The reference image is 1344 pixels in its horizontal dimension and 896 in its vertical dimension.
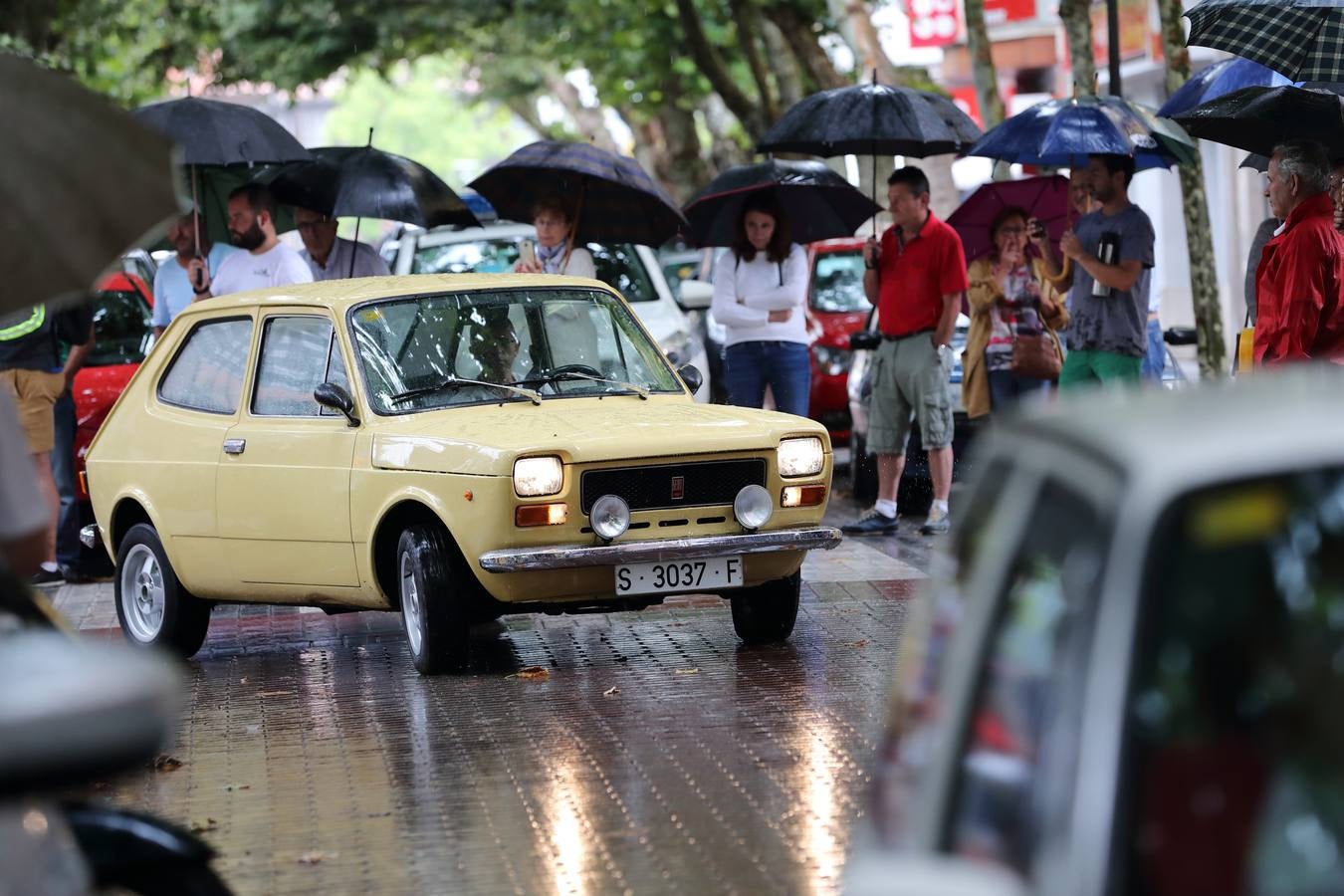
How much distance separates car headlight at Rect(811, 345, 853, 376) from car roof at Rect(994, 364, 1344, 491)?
15338 millimetres

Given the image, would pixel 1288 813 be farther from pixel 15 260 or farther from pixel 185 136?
pixel 185 136

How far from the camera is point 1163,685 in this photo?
2.55m

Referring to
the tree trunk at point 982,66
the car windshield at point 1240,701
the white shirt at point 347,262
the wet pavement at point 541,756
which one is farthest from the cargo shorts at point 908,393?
the car windshield at point 1240,701

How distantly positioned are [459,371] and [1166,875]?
7.30 meters

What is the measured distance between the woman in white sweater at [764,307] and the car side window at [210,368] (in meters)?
3.99

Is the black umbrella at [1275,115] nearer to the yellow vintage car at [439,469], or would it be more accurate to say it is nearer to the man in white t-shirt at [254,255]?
the yellow vintage car at [439,469]

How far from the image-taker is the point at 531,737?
7871 mm

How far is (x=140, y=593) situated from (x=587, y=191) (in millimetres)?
4277

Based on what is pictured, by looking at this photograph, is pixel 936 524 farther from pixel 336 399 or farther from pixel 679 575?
pixel 336 399

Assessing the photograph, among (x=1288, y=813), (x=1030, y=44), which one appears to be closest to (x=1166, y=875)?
(x=1288, y=813)

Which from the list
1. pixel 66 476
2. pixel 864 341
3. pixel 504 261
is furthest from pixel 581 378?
pixel 504 261

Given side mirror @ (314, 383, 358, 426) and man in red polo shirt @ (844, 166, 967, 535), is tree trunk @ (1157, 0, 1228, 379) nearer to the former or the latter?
man in red polo shirt @ (844, 166, 967, 535)

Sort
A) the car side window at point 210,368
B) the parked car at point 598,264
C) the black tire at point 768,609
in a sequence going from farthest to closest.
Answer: the parked car at point 598,264
the car side window at point 210,368
the black tire at point 768,609

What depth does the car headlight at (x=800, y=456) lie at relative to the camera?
9133mm
